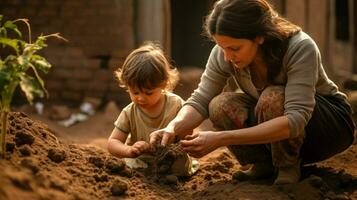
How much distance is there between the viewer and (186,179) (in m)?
3.41

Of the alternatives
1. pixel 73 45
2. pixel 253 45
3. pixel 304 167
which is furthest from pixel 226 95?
pixel 73 45

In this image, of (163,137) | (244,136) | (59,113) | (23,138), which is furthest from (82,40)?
(244,136)

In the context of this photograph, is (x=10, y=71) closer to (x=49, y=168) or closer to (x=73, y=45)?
(x=49, y=168)

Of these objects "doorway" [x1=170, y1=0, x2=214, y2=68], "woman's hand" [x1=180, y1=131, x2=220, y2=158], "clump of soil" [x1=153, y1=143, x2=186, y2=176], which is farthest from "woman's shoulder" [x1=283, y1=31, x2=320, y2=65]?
"doorway" [x1=170, y1=0, x2=214, y2=68]

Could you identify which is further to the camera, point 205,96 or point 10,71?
point 205,96

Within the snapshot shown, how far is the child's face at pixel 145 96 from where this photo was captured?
3.47 meters

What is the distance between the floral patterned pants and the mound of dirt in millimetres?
146

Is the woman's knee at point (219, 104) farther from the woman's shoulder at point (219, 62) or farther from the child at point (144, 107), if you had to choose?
the child at point (144, 107)

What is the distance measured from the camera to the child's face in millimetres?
3475

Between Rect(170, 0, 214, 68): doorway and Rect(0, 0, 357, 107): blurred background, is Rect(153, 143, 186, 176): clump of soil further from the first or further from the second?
Rect(170, 0, 214, 68): doorway

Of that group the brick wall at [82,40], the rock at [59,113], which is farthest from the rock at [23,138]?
the brick wall at [82,40]

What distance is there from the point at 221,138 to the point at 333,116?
71cm

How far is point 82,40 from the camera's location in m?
7.07

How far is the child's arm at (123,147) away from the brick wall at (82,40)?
11.0 ft
